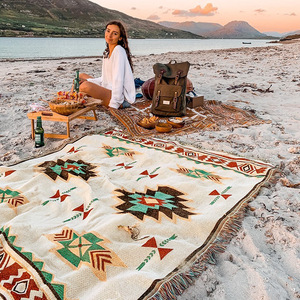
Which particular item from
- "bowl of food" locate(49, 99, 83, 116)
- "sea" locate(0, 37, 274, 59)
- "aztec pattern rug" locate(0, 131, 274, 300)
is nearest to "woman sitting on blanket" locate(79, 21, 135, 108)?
"bowl of food" locate(49, 99, 83, 116)

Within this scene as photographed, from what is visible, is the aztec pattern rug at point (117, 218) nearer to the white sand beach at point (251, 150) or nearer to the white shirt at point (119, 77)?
the white sand beach at point (251, 150)

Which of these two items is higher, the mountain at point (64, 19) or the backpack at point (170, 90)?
the mountain at point (64, 19)

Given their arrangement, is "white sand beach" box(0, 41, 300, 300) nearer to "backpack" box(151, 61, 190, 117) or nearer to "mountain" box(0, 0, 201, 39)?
"backpack" box(151, 61, 190, 117)

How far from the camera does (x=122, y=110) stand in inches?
235

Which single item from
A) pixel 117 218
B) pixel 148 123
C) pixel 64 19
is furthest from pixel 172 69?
pixel 64 19

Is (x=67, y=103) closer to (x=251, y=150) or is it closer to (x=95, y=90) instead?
(x=95, y=90)

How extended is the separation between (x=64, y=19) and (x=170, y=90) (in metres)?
145

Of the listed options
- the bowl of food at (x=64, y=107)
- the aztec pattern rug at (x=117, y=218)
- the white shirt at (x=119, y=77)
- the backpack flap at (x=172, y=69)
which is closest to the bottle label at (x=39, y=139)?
the bowl of food at (x=64, y=107)

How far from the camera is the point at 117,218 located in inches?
93.0

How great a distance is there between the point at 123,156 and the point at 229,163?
1341 millimetres

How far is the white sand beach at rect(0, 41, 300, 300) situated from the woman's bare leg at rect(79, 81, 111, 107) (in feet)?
1.07

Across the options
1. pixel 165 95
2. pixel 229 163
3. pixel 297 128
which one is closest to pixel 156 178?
pixel 229 163

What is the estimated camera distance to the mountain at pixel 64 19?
95.6 metres

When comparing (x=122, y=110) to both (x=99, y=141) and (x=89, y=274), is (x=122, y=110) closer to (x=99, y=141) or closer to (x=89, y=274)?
(x=99, y=141)
